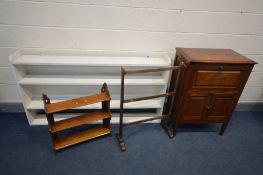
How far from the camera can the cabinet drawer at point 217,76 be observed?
1585 mm

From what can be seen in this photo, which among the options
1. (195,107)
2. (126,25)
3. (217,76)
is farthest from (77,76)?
(217,76)

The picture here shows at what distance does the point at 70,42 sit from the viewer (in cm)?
184

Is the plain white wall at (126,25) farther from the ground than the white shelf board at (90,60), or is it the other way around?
the plain white wall at (126,25)

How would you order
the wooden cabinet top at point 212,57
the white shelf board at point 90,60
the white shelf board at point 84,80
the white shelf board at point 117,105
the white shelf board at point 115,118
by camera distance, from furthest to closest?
the white shelf board at point 115,118, the white shelf board at point 117,105, the white shelf board at point 84,80, the white shelf board at point 90,60, the wooden cabinet top at point 212,57

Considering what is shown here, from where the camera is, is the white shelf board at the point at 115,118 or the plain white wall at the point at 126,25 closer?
the plain white wall at the point at 126,25

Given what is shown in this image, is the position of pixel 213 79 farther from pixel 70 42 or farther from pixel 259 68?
pixel 70 42

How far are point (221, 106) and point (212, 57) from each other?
0.53 m

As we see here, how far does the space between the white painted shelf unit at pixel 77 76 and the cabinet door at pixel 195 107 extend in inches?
11.6

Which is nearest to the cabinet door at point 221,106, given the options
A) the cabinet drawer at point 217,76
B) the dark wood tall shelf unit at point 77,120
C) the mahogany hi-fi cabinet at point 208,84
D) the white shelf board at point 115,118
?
the mahogany hi-fi cabinet at point 208,84

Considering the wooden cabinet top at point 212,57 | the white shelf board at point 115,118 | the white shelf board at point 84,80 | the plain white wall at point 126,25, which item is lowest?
the white shelf board at point 115,118

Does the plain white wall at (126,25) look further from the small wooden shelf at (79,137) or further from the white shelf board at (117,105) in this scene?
the small wooden shelf at (79,137)

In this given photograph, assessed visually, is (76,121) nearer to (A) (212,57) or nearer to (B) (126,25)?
(B) (126,25)

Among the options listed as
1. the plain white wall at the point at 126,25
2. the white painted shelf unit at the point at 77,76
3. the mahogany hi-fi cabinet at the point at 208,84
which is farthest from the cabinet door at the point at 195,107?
the plain white wall at the point at 126,25

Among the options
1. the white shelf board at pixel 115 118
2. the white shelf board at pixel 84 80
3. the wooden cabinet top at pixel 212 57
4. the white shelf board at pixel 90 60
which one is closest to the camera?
the wooden cabinet top at pixel 212 57
